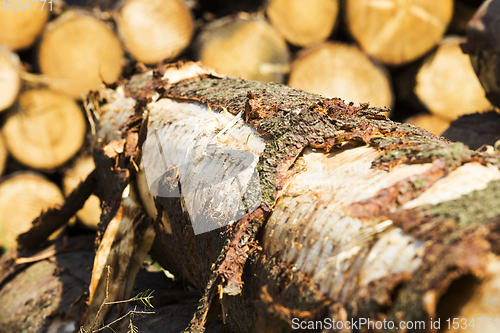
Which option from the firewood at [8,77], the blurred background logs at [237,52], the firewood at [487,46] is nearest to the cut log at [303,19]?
the blurred background logs at [237,52]

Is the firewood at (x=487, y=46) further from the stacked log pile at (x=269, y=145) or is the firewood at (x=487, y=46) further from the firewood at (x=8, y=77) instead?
the firewood at (x=8, y=77)

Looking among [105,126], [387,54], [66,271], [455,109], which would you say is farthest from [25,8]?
[455,109]

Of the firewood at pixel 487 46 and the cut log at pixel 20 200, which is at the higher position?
the firewood at pixel 487 46

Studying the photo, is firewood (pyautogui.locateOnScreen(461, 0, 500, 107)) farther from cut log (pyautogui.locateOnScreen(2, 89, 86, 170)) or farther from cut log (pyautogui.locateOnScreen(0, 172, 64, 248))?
cut log (pyautogui.locateOnScreen(0, 172, 64, 248))

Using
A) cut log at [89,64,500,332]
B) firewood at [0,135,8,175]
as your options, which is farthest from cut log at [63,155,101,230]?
cut log at [89,64,500,332]

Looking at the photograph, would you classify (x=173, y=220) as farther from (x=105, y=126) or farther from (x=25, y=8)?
(x=25, y=8)
